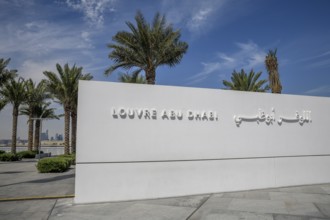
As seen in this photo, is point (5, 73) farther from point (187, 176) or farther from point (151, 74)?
point (187, 176)

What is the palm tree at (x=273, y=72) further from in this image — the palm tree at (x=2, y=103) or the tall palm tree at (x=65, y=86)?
the palm tree at (x=2, y=103)

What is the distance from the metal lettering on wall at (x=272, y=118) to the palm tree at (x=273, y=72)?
1124 cm

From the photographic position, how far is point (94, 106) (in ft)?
26.9

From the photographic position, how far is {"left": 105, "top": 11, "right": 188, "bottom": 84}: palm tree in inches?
656

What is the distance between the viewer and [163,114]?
8805mm

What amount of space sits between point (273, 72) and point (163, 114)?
16.2 metres

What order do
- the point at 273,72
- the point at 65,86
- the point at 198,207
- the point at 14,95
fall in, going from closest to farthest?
the point at 198,207
the point at 273,72
the point at 65,86
the point at 14,95

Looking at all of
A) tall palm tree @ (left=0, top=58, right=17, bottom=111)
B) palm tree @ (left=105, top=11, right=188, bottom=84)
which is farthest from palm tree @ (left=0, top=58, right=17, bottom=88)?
palm tree @ (left=105, top=11, right=188, bottom=84)

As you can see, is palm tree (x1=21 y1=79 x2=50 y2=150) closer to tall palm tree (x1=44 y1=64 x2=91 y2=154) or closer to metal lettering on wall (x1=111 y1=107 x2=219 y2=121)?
tall palm tree (x1=44 y1=64 x2=91 y2=154)

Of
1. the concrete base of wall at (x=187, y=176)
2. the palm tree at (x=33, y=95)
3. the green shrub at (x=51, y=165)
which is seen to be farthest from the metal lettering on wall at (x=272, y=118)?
the palm tree at (x=33, y=95)

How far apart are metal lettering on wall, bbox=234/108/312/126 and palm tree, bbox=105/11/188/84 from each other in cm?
865

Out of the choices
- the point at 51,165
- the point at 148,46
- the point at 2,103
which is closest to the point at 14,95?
the point at 2,103

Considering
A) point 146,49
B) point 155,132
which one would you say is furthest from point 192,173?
point 146,49

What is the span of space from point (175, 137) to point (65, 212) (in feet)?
13.2
